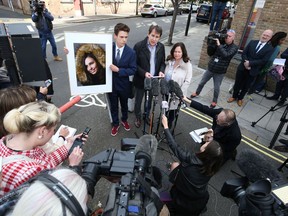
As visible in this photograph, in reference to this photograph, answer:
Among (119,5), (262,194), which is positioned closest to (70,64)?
(262,194)

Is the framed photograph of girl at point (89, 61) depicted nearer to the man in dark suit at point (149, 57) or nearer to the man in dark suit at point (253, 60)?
the man in dark suit at point (149, 57)

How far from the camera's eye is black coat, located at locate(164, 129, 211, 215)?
2.16 metres

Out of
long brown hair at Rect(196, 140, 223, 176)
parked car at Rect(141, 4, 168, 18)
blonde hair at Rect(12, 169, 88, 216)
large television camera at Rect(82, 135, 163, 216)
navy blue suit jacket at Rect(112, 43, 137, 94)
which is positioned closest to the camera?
blonde hair at Rect(12, 169, 88, 216)

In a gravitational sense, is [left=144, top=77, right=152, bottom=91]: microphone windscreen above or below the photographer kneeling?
above

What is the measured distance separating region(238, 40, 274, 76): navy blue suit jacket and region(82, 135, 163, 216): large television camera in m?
4.60

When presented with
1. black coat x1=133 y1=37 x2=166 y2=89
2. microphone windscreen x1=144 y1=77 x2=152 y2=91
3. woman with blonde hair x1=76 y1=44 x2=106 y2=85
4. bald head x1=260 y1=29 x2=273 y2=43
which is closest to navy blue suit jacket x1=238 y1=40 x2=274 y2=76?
bald head x1=260 y1=29 x2=273 y2=43

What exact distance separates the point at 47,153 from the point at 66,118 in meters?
2.72

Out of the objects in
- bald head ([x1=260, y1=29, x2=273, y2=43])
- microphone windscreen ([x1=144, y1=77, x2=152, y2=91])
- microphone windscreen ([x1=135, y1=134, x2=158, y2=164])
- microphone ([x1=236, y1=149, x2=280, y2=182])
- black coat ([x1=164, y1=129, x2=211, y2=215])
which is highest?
bald head ([x1=260, y1=29, x2=273, y2=43])

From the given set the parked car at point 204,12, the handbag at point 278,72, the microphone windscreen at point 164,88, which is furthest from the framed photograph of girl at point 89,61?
the parked car at point 204,12

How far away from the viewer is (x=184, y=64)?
3707 millimetres

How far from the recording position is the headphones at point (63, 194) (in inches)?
33.8

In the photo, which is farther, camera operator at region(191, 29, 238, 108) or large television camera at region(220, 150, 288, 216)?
camera operator at region(191, 29, 238, 108)

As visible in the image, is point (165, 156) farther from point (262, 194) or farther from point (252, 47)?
point (252, 47)

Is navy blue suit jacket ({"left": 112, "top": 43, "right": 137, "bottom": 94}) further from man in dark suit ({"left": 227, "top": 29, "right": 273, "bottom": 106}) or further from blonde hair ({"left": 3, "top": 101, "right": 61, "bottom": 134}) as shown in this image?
man in dark suit ({"left": 227, "top": 29, "right": 273, "bottom": 106})
